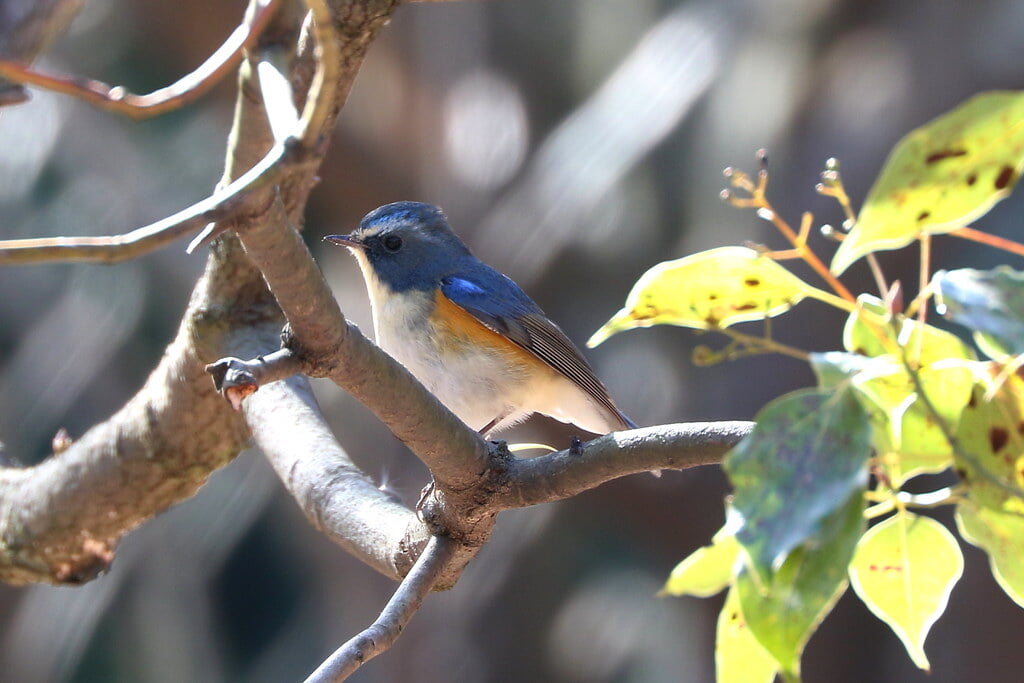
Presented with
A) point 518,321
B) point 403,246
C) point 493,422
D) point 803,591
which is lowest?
point 493,422

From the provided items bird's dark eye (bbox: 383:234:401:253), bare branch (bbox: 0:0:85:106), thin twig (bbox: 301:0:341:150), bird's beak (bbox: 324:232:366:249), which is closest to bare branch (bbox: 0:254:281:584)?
bird's beak (bbox: 324:232:366:249)

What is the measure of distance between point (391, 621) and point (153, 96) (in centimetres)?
81

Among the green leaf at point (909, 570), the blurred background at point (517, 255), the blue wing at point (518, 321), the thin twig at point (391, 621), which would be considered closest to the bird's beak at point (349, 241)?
the blue wing at point (518, 321)

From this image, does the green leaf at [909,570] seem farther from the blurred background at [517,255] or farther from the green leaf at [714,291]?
the blurred background at [517,255]

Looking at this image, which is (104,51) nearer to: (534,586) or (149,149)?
(149,149)

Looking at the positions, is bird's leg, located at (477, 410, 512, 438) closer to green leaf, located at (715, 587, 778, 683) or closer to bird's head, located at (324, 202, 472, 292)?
bird's head, located at (324, 202, 472, 292)

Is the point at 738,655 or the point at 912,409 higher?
the point at 912,409

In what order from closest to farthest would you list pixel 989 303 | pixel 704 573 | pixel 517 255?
pixel 989 303, pixel 704 573, pixel 517 255

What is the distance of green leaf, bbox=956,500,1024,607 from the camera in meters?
0.85

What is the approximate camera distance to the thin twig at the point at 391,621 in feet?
4.42

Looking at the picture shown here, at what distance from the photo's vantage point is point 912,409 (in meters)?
0.87

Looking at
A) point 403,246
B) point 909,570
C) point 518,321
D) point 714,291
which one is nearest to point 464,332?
point 518,321

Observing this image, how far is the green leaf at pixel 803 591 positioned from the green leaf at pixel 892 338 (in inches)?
5.4

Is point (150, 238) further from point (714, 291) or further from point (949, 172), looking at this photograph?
point (949, 172)
